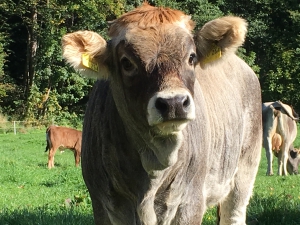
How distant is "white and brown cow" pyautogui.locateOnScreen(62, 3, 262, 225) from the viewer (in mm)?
3277

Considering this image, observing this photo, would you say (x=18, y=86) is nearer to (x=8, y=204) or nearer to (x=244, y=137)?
(x=8, y=204)

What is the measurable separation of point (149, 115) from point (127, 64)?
0.44m

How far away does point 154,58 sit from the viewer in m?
3.32

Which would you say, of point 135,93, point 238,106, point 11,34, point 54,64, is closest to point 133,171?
point 135,93

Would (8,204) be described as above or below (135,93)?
below

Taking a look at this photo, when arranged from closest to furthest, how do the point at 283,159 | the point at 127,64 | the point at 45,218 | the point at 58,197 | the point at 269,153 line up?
1. the point at 127,64
2. the point at 45,218
3. the point at 58,197
4. the point at 269,153
5. the point at 283,159

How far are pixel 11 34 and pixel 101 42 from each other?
32653 mm

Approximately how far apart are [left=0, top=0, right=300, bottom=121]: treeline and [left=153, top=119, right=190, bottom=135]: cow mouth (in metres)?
26.8

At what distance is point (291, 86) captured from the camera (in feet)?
114

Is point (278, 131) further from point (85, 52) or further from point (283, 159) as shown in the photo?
point (85, 52)

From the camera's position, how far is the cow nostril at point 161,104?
3014 millimetres

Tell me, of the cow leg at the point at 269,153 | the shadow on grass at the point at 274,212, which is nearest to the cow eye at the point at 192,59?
the shadow on grass at the point at 274,212

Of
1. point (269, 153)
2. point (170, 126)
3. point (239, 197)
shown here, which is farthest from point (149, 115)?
point (269, 153)

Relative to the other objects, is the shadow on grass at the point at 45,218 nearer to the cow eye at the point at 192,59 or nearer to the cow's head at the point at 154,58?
the cow's head at the point at 154,58
